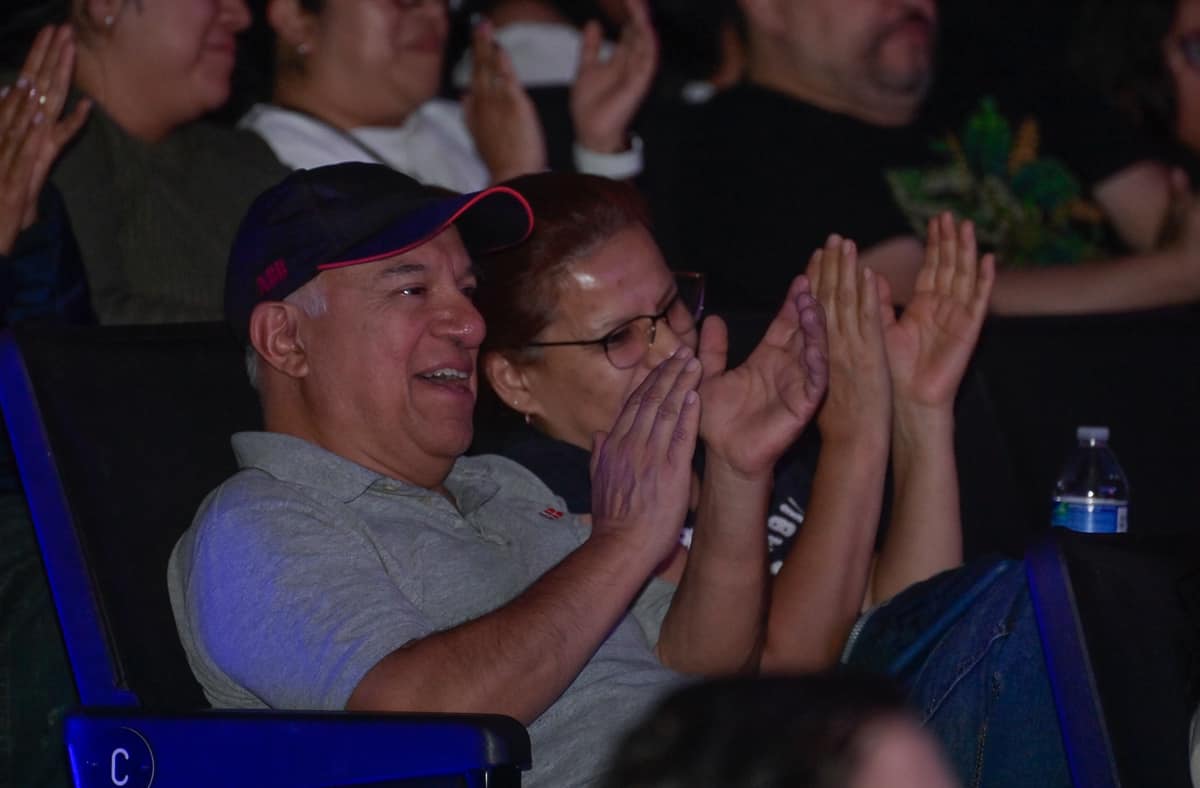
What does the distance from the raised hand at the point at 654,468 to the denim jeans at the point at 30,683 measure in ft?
2.59

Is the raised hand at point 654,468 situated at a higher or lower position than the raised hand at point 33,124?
lower

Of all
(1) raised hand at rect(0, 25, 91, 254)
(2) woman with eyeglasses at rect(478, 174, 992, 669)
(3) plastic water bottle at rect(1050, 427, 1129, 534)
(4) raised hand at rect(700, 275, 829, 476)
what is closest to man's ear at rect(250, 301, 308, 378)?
(2) woman with eyeglasses at rect(478, 174, 992, 669)

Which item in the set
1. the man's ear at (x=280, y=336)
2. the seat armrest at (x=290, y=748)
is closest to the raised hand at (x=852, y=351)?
the man's ear at (x=280, y=336)

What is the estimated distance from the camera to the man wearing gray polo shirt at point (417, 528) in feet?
5.91

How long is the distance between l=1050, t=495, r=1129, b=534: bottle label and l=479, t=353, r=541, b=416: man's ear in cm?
93

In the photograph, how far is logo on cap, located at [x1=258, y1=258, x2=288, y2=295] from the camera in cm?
212

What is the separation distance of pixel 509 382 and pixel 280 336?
435 millimetres

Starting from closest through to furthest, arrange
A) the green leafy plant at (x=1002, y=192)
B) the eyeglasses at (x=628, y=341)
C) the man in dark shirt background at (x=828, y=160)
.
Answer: the eyeglasses at (x=628, y=341)
the man in dark shirt background at (x=828, y=160)
the green leafy plant at (x=1002, y=192)

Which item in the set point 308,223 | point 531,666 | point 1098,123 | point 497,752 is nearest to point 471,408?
point 308,223

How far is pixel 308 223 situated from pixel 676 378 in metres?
0.49

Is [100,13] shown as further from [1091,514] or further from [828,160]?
[1091,514]

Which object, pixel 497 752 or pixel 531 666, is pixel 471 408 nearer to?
pixel 531 666

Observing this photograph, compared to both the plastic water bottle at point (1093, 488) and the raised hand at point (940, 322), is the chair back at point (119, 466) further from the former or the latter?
the plastic water bottle at point (1093, 488)

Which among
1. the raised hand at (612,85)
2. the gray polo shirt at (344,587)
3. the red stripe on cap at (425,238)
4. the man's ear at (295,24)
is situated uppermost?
the man's ear at (295,24)
